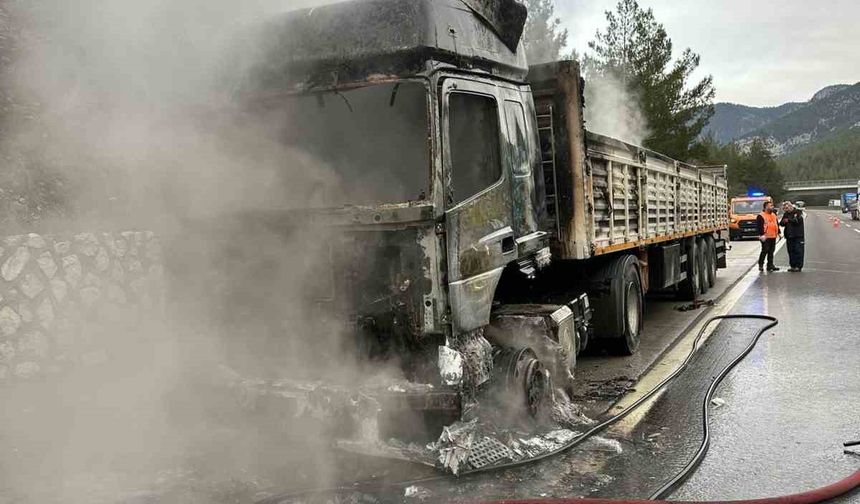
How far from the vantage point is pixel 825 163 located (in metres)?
159

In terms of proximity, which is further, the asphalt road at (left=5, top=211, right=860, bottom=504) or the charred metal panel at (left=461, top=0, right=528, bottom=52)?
the charred metal panel at (left=461, top=0, right=528, bottom=52)

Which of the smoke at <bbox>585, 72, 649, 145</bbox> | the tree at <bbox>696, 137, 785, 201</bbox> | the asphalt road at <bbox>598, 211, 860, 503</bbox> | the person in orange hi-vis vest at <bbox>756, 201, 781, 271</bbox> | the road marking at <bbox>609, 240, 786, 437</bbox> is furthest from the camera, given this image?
the tree at <bbox>696, 137, 785, 201</bbox>

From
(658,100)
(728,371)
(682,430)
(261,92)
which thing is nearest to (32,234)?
(261,92)

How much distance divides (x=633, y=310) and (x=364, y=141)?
4.40 m

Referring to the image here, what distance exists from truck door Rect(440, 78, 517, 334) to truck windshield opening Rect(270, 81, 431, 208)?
184 mm

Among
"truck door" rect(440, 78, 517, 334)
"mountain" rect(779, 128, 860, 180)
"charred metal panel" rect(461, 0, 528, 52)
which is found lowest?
"truck door" rect(440, 78, 517, 334)

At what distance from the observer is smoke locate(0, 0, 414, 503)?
4184 millimetres

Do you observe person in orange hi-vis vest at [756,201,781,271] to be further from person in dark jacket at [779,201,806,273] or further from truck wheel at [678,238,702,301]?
truck wheel at [678,238,702,301]

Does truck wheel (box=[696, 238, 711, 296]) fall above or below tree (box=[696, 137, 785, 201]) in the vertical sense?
below

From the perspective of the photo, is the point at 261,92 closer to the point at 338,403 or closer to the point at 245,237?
the point at 245,237

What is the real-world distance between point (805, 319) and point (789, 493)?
595cm

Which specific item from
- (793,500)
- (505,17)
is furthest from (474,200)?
(793,500)

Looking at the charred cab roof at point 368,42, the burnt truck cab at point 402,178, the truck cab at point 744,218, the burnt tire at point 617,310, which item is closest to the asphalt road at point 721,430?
the burnt tire at point 617,310

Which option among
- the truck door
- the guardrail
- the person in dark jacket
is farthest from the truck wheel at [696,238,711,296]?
the guardrail
